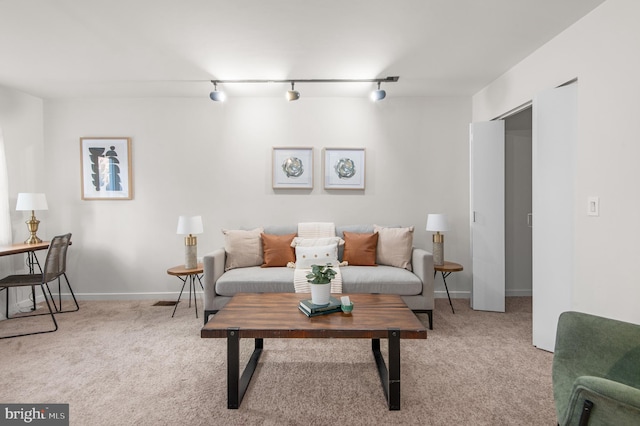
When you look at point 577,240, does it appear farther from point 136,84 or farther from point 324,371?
point 136,84

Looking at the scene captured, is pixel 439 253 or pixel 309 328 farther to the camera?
pixel 439 253

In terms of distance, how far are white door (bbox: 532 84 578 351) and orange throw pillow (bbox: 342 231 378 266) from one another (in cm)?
152

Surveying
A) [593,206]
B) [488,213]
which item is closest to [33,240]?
[488,213]

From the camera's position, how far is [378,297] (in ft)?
8.65

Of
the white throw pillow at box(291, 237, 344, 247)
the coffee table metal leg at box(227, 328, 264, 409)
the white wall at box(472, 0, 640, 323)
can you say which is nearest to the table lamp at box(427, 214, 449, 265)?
the white throw pillow at box(291, 237, 344, 247)

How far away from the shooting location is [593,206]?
2.28m

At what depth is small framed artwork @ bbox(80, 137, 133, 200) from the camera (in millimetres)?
4164

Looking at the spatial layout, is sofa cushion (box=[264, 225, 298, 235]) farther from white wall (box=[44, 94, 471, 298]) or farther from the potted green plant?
the potted green plant

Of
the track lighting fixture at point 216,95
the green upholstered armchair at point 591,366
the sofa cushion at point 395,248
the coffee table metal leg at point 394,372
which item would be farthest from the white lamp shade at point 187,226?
the green upholstered armchair at point 591,366

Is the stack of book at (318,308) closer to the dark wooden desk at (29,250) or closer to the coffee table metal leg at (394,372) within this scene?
the coffee table metal leg at (394,372)

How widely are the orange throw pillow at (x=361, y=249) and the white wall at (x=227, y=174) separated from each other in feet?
1.79

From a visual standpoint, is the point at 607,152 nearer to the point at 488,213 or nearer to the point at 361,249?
the point at 488,213

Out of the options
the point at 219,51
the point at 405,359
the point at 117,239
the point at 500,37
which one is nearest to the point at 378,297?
the point at 405,359

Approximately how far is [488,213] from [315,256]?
2.04 metres
